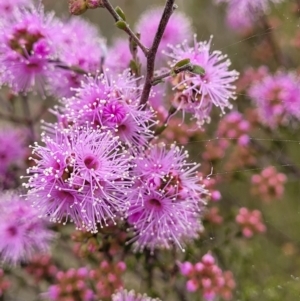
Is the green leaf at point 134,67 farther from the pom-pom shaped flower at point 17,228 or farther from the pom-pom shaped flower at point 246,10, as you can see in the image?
the pom-pom shaped flower at point 246,10

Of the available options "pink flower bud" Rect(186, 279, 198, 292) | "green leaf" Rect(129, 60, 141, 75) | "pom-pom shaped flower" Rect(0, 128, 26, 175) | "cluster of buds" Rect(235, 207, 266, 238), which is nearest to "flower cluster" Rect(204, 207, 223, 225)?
"cluster of buds" Rect(235, 207, 266, 238)

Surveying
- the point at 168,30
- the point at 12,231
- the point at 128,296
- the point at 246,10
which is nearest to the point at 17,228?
the point at 12,231

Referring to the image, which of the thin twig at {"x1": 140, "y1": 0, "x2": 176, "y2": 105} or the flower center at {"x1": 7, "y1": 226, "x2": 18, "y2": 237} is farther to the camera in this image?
the flower center at {"x1": 7, "y1": 226, "x2": 18, "y2": 237}

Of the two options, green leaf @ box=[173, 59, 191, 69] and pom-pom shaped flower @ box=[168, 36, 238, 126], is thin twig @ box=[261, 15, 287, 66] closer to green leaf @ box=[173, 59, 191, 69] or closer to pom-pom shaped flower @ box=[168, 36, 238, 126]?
pom-pom shaped flower @ box=[168, 36, 238, 126]

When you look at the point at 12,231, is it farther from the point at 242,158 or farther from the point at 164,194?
the point at 242,158

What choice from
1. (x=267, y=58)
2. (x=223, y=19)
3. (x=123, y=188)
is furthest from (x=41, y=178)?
(x=223, y=19)

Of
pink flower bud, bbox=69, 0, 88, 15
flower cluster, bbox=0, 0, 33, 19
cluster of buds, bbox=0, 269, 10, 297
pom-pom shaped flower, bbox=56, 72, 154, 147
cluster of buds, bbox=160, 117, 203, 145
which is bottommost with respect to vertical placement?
cluster of buds, bbox=0, 269, 10, 297

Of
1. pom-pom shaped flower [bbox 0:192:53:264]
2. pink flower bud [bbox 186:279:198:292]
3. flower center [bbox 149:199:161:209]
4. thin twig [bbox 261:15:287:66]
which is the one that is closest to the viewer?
flower center [bbox 149:199:161:209]

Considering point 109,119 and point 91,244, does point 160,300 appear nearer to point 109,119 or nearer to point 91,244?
point 91,244
